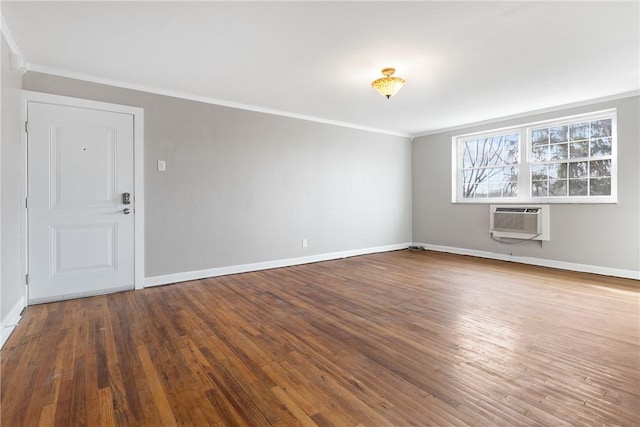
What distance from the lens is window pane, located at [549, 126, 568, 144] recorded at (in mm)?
4648

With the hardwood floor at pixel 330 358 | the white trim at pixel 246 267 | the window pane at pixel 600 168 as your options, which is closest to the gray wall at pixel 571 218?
the window pane at pixel 600 168

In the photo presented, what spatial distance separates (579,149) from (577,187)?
1.81ft

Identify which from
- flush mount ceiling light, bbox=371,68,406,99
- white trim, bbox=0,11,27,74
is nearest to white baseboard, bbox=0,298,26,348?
white trim, bbox=0,11,27,74

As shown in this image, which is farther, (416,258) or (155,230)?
(416,258)

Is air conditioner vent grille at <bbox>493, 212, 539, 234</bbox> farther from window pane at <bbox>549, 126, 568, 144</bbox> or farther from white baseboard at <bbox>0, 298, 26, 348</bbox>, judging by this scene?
white baseboard at <bbox>0, 298, 26, 348</bbox>

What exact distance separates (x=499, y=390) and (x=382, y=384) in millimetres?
608

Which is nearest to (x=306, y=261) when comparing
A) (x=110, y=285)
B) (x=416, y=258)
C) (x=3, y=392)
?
(x=416, y=258)

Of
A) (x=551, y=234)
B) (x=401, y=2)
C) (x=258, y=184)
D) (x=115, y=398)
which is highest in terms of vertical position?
(x=401, y=2)

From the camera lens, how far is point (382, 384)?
66.9 inches

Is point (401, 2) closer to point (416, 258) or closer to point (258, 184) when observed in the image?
point (258, 184)

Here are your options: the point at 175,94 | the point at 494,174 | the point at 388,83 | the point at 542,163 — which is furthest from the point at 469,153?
the point at 175,94

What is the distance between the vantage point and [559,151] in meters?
4.69

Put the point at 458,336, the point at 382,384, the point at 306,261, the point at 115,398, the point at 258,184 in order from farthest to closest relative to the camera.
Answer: the point at 306,261 < the point at 258,184 < the point at 458,336 < the point at 382,384 < the point at 115,398

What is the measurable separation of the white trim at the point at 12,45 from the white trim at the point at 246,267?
2.39m
